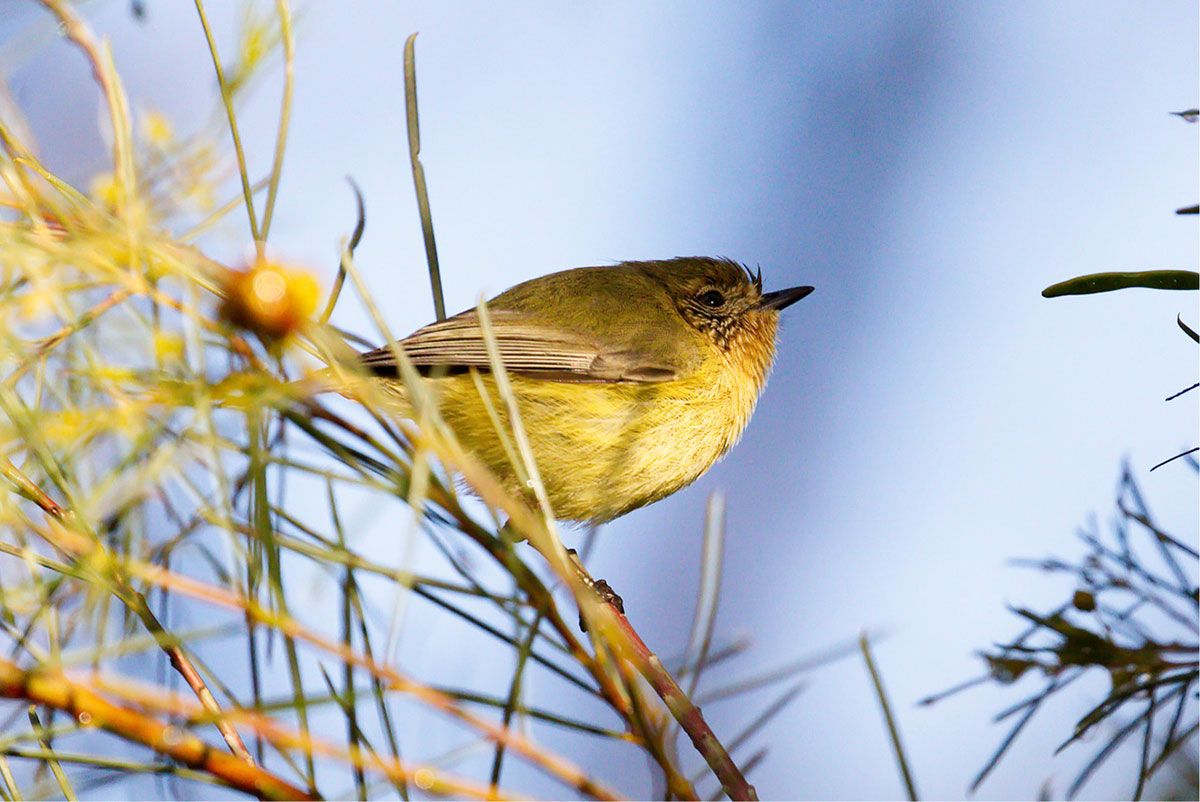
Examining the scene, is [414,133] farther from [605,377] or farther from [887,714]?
[605,377]

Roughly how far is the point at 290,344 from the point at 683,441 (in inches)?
84.4

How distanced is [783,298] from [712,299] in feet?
0.79

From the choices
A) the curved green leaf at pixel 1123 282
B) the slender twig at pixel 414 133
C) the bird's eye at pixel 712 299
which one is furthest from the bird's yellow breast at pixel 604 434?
the curved green leaf at pixel 1123 282

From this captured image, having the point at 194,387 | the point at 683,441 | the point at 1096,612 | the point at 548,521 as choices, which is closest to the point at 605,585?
the point at 683,441

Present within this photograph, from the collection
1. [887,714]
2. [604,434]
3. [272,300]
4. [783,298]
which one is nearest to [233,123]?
[272,300]

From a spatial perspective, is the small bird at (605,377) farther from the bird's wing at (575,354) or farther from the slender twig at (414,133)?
the slender twig at (414,133)

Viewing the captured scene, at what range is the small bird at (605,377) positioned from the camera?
101 inches

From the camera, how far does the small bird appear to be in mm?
2564

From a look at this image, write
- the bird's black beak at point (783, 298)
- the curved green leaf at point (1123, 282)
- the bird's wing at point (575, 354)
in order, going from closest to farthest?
the curved green leaf at point (1123, 282)
the bird's wing at point (575, 354)
the bird's black beak at point (783, 298)

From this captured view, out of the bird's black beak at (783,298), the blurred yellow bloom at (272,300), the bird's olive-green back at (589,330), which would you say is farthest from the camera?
the bird's black beak at (783,298)

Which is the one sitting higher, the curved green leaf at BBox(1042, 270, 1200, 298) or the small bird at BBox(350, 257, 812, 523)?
the small bird at BBox(350, 257, 812, 523)

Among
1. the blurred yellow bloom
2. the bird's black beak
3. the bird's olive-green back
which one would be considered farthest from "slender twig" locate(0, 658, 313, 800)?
the bird's black beak

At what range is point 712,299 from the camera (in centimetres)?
361

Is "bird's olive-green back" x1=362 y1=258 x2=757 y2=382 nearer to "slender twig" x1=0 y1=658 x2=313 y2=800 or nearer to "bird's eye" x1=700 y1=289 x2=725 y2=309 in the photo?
"bird's eye" x1=700 y1=289 x2=725 y2=309
